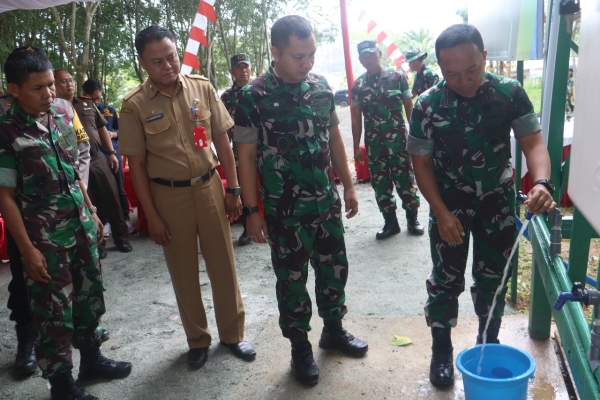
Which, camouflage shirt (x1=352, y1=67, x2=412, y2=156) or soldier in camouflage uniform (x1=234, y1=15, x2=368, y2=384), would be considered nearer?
soldier in camouflage uniform (x1=234, y1=15, x2=368, y2=384)

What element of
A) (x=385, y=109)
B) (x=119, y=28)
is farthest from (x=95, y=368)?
(x=119, y=28)

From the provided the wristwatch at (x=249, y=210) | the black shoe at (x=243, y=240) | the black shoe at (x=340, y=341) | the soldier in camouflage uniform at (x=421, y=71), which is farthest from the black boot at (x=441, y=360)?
the soldier in camouflage uniform at (x=421, y=71)

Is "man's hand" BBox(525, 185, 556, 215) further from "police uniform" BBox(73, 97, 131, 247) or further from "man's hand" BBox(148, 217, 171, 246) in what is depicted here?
"police uniform" BBox(73, 97, 131, 247)

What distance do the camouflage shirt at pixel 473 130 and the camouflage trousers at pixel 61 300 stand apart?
1709 millimetres

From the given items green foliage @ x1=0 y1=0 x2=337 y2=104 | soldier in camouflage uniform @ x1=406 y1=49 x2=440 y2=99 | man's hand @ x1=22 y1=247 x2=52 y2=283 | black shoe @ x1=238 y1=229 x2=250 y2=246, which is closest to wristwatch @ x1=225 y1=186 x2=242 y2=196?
man's hand @ x1=22 y1=247 x2=52 y2=283

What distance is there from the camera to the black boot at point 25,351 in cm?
295

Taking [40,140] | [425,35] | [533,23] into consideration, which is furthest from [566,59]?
[425,35]

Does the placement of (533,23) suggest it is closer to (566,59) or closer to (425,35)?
(566,59)

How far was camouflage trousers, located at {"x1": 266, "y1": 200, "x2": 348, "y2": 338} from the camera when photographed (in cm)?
254

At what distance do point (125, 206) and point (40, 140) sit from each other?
3.57 meters

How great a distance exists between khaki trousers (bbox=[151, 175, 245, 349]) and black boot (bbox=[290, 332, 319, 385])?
46 cm

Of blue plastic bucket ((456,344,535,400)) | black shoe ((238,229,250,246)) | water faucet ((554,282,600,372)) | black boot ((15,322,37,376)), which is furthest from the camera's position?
black shoe ((238,229,250,246))

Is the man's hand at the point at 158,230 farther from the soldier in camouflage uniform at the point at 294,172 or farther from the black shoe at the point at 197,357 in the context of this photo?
the black shoe at the point at 197,357

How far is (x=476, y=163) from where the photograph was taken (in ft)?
7.28
